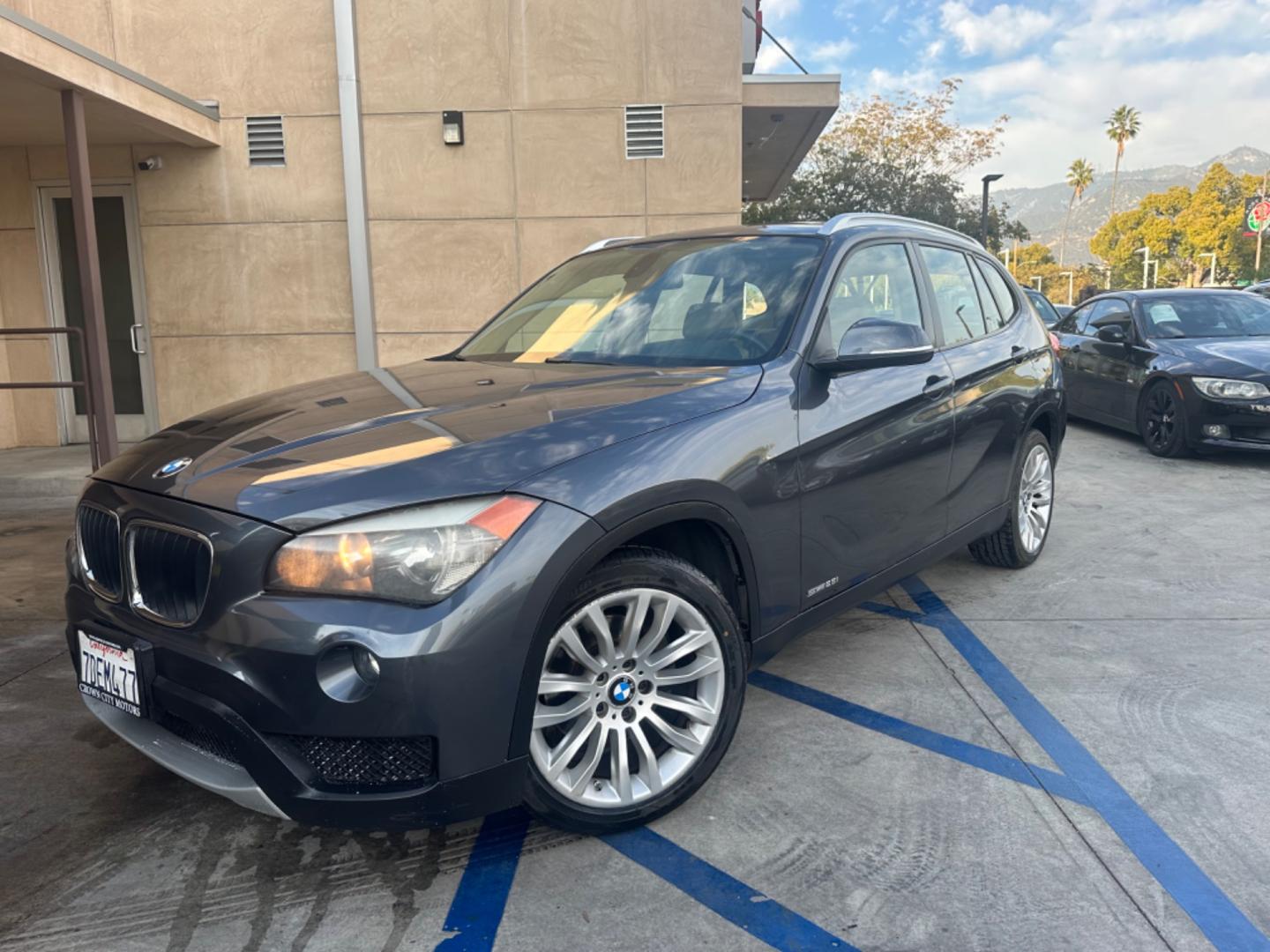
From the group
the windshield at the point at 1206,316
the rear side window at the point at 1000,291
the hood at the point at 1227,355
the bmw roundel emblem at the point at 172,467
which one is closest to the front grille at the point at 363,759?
the bmw roundel emblem at the point at 172,467

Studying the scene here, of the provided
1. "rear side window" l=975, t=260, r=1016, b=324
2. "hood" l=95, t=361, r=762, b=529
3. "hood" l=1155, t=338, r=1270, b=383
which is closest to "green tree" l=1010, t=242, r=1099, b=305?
"hood" l=1155, t=338, r=1270, b=383

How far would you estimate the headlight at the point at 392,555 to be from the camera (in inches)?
86.4

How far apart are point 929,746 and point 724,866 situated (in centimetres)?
103

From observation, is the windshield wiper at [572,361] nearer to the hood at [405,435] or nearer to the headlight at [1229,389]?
the hood at [405,435]

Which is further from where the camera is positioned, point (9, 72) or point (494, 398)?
point (9, 72)

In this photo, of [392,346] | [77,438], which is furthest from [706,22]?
[77,438]

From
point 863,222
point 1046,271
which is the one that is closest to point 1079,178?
point 1046,271

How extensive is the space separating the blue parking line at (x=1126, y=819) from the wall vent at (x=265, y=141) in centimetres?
841

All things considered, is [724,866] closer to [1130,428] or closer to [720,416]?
[720,416]

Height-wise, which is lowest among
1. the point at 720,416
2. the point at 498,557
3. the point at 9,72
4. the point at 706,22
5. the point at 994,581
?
the point at 994,581

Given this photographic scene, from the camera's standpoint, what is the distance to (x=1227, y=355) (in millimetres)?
8172

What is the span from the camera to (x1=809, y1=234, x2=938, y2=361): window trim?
10.8ft

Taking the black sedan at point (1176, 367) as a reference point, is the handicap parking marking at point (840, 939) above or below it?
below

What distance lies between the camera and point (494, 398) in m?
2.91
